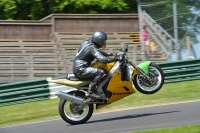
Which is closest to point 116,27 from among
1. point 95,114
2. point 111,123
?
point 95,114

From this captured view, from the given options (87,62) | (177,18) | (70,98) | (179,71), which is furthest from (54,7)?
(70,98)

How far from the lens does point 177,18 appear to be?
1568cm

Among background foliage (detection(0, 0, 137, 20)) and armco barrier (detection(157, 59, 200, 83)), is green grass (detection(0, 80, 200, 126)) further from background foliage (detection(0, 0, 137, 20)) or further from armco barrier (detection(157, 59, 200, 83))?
background foliage (detection(0, 0, 137, 20))

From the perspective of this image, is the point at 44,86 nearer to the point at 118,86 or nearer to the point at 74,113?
the point at 74,113

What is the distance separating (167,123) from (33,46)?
56.7ft

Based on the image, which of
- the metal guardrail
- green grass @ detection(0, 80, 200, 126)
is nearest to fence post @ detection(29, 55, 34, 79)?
the metal guardrail

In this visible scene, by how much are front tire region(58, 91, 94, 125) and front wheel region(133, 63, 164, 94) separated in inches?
44.1

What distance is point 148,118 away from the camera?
395 inches

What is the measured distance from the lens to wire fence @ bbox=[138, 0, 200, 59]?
1553 cm

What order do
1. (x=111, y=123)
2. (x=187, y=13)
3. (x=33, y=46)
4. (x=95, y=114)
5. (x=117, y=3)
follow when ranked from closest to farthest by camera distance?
(x=111, y=123) < (x=95, y=114) < (x=187, y=13) < (x=33, y=46) < (x=117, y=3)

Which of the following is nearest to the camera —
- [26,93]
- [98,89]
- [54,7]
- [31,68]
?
[98,89]

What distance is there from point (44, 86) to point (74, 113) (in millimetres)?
5377

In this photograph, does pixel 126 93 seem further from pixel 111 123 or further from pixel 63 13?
pixel 63 13

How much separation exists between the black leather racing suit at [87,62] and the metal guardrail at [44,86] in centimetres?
540
